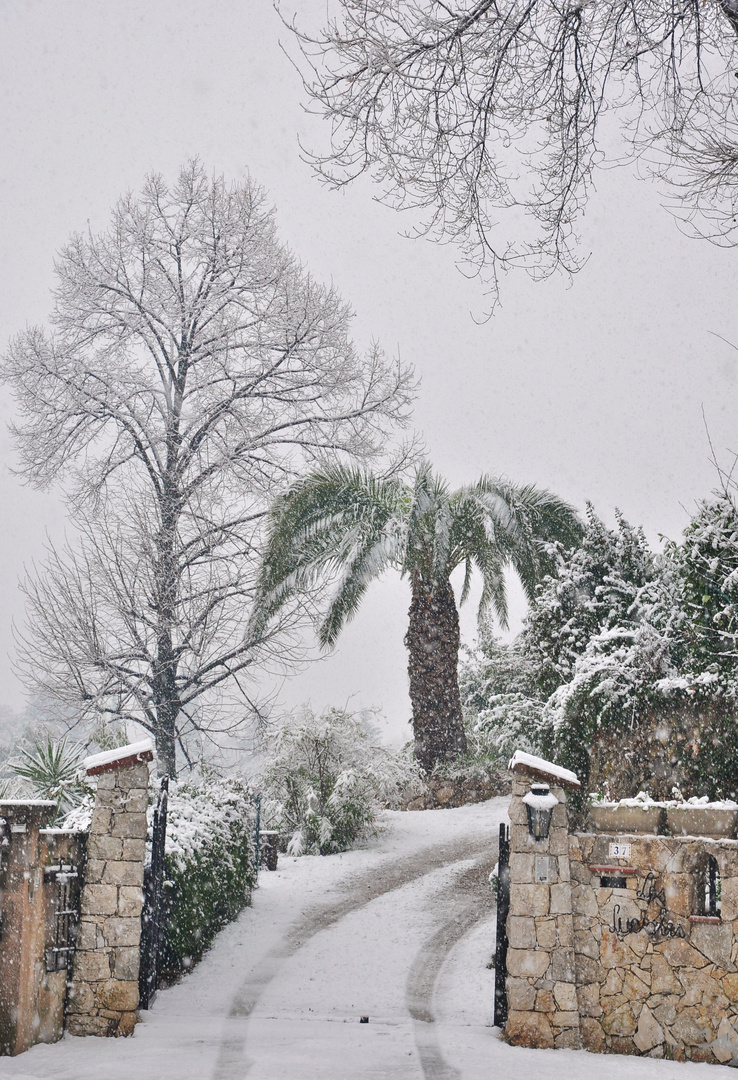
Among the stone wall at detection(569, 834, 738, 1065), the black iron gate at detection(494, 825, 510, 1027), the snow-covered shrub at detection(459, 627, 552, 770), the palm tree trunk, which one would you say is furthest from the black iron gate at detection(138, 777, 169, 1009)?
the palm tree trunk

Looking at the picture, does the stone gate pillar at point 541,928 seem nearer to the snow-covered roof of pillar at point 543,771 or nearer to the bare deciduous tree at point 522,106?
the snow-covered roof of pillar at point 543,771

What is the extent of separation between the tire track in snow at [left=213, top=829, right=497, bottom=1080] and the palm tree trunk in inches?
118

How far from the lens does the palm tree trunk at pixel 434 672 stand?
56.3 feet

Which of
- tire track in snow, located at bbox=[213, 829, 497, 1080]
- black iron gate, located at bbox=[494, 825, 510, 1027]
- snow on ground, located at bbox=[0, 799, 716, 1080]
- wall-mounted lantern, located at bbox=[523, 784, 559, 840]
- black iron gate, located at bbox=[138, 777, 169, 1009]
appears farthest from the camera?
black iron gate, located at bbox=[138, 777, 169, 1009]

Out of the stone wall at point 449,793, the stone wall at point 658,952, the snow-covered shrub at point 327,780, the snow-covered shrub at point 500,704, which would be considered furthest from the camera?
the stone wall at point 449,793

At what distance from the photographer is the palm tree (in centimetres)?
1505

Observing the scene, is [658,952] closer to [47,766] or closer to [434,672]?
[47,766]

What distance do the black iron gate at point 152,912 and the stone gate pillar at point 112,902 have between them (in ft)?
2.36

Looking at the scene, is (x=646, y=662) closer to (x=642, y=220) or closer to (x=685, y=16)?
(x=642, y=220)

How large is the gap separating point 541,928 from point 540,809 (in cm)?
85

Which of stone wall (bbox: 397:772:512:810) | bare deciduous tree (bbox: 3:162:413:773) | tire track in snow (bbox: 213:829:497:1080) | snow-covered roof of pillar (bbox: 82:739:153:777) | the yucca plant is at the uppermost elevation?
bare deciduous tree (bbox: 3:162:413:773)

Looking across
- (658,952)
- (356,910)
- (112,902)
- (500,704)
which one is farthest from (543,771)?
(500,704)

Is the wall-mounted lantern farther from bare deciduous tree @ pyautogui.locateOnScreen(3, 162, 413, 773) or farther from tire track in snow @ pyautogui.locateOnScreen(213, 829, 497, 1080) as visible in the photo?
bare deciduous tree @ pyautogui.locateOnScreen(3, 162, 413, 773)

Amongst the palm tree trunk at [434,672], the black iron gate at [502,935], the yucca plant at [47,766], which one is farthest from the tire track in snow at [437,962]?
the palm tree trunk at [434,672]
